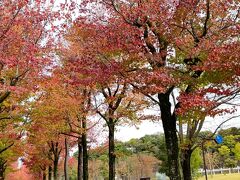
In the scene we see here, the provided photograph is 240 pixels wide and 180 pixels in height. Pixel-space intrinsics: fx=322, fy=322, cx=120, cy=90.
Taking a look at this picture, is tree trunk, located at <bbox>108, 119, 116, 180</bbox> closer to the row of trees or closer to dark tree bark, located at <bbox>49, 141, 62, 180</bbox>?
the row of trees

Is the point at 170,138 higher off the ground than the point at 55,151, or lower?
lower

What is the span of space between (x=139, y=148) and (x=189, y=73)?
231 feet

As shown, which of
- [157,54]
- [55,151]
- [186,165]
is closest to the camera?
[157,54]

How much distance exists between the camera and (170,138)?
1145 centimetres

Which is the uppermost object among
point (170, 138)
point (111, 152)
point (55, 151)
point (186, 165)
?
point (55, 151)

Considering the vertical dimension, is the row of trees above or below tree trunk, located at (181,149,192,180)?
above

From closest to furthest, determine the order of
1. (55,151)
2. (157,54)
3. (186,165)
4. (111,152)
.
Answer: (157,54), (186,165), (111,152), (55,151)

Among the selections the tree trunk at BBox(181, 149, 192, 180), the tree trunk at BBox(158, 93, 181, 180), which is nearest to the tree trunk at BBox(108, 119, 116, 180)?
the tree trunk at BBox(181, 149, 192, 180)

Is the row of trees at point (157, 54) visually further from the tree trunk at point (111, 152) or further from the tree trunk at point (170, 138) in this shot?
the tree trunk at point (111, 152)

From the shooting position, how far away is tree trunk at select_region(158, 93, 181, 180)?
36.4 feet

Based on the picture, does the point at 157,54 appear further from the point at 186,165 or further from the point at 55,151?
the point at 55,151

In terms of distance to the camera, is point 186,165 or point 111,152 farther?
point 111,152

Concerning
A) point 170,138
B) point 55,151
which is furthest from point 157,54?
point 55,151

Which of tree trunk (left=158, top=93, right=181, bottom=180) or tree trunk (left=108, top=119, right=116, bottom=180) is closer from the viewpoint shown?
tree trunk (left=158, top=93, right=181, bottom=180)
